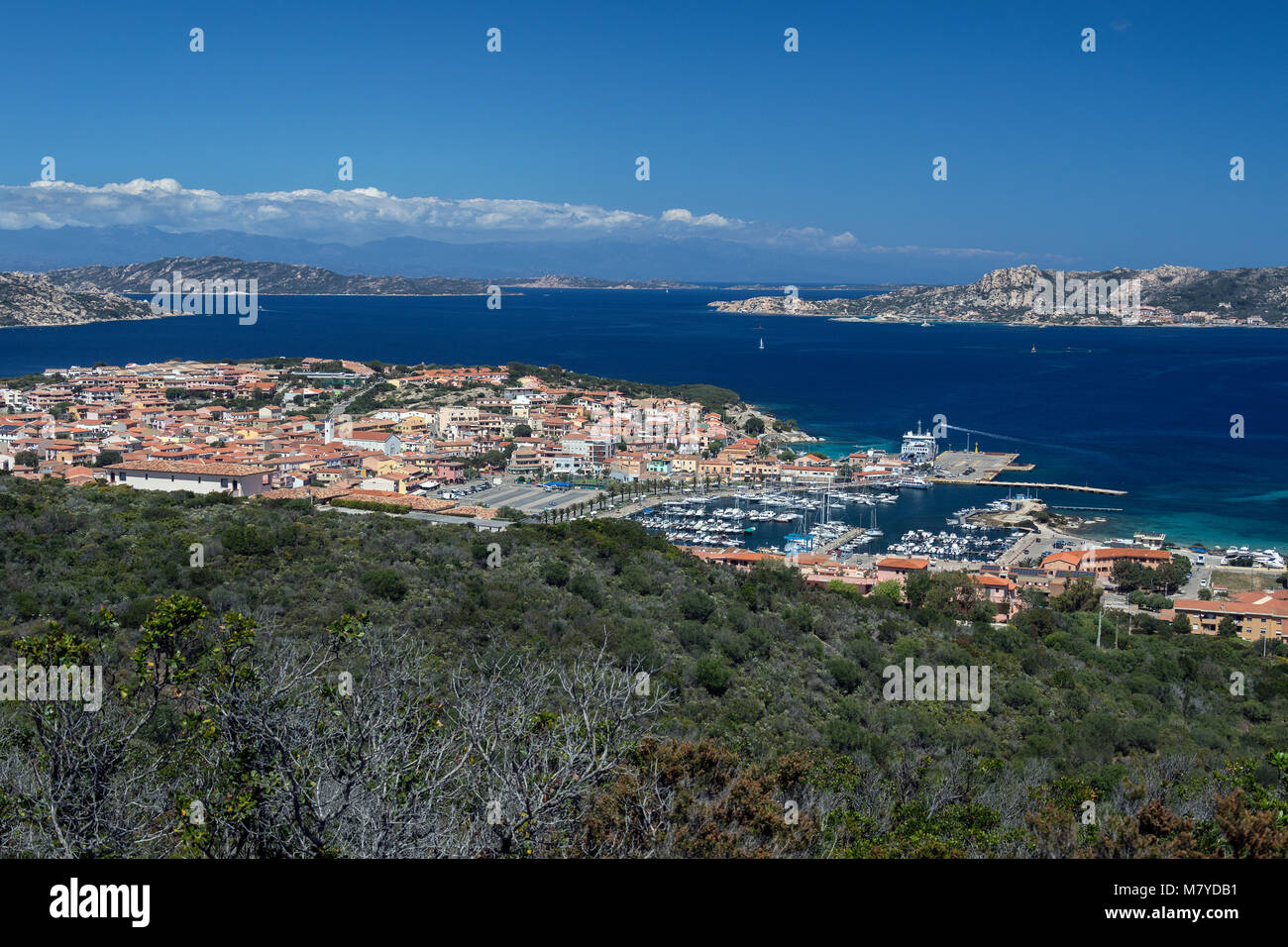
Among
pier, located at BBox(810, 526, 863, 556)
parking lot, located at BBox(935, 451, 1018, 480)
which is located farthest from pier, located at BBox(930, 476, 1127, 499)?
pier, located at BBox(810, 526, 863, 556)

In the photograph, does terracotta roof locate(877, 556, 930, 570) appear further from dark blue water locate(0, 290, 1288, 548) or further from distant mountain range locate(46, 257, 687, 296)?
distant mountain range locate(46, 257, 687, 296)

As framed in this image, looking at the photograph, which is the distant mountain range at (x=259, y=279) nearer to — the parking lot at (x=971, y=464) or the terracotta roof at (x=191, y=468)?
the terracotta roof at (x=191, y=468)

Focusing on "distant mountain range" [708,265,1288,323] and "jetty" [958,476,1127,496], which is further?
"distant mountain range" [708,265,1288,323]

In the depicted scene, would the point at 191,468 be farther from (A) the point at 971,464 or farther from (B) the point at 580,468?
(A) the point at 971,464

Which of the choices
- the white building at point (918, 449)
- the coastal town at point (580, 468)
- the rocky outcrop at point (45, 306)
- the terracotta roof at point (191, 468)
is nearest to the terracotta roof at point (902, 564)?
the coastal town at point (580, 468)

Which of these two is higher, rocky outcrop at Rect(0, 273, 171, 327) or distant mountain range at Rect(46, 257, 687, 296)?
distant mountain range at Rect(46, 257, 687, 296)

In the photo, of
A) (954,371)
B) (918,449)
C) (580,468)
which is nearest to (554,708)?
(580,468)
